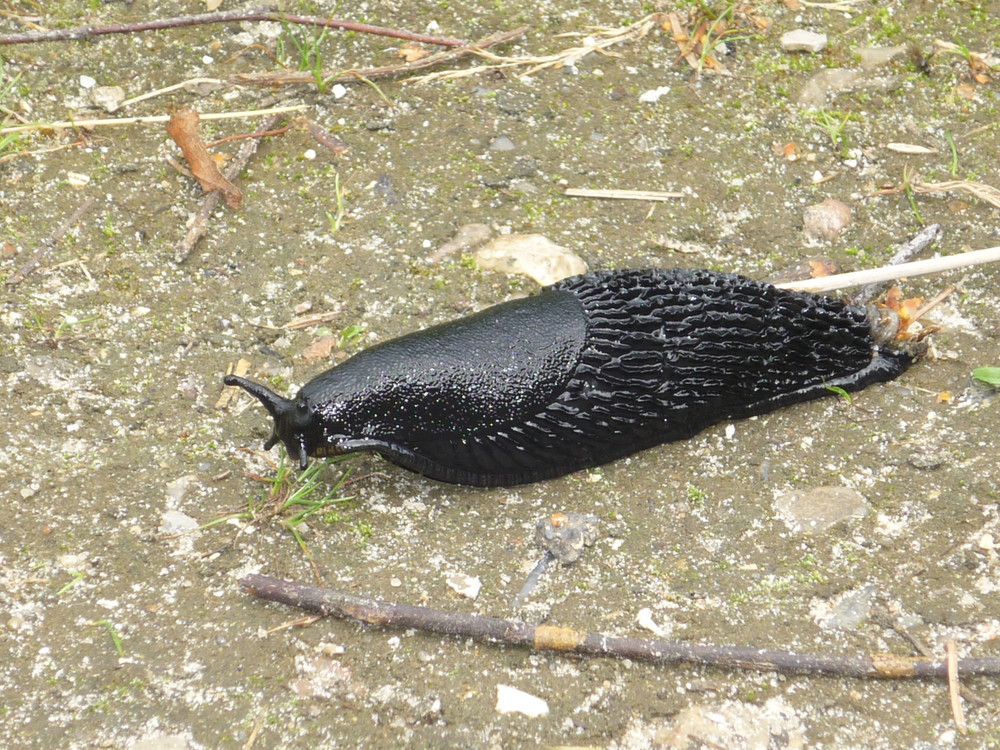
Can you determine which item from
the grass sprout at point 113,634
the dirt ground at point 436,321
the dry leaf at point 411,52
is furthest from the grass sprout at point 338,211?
the grass sprout at point 113,634

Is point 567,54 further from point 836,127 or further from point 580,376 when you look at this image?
point 580,376

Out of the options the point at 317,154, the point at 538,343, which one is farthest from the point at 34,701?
the point at 317,154

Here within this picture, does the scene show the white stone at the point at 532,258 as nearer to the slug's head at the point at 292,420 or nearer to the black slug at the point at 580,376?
the black slug at the point at 580,376

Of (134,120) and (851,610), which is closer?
(851,610)

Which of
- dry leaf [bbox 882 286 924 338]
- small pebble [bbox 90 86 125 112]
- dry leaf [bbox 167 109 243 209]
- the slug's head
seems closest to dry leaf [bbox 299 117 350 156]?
dry leaf [bbox 167 109 243 209]

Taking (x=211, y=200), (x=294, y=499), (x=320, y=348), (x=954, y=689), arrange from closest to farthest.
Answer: (x=954, y=689) → (x=294, y=499) → (x=320, y=348) → (x=211, y=200)

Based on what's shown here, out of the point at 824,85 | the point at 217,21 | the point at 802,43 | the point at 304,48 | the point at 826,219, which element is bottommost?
the point at 826,219

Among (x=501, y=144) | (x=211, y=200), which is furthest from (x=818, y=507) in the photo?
(x=211, y=200)
